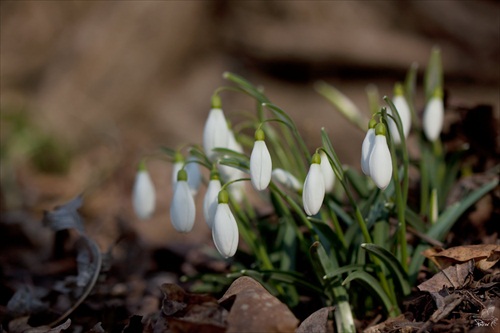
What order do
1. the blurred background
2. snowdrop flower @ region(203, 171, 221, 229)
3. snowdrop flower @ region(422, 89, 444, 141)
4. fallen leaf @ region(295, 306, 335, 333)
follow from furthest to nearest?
the blurred background
snowdrop flower @ region(422, 89, 444, 141)
snowdrop flower @ region(203, 171, 221, 229)
fallen leaf @ region(295, 306, 335, 333)

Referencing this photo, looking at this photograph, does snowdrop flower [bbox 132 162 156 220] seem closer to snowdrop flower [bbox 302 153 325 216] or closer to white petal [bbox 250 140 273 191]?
white petal [bbox 250 140 273 191]

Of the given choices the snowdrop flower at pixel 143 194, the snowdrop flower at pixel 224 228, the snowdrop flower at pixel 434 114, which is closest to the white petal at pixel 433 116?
the snowdrop flower at pixel 434 114

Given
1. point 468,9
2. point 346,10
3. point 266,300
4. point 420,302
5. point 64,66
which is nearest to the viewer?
point 266,300

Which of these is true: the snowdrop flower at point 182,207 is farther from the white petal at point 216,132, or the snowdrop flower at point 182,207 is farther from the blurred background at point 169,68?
the blurred background at point 169,68

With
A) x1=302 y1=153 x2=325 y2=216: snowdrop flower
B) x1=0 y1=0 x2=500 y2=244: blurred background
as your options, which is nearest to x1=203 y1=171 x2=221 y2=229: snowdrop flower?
x1=302 y1=153 x2=325 y2=216: snowdrop flower

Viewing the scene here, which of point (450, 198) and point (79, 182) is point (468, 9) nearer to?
point (450, 198)

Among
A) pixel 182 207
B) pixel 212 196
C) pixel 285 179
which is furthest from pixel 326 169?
pixel 182 207

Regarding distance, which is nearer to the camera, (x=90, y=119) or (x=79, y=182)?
(x=79, y=182)

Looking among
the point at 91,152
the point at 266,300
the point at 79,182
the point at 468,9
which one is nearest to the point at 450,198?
the point at 266,300
